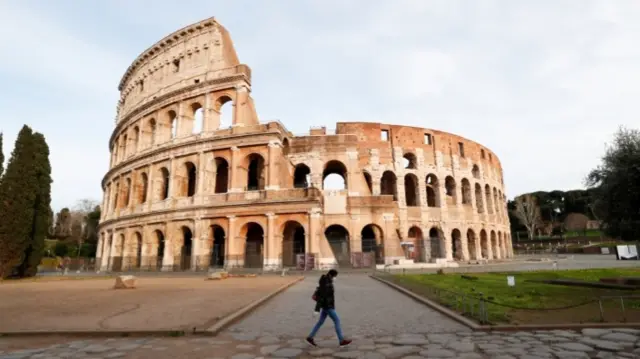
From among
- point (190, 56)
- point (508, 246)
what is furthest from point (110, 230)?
point (508, 246)

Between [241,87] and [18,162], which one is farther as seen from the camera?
[241,87]

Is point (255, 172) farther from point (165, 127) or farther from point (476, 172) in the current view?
point (476, 172)

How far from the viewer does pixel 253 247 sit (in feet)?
85.7

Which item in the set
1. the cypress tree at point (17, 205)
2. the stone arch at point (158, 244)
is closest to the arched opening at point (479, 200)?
the stone arch at point (158, 244)

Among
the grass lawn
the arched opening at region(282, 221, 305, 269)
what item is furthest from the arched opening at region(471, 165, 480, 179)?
the grass lawn

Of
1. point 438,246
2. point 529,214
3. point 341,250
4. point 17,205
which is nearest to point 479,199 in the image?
point 438,246

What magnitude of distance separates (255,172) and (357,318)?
24670mm

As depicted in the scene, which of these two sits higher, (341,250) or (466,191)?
(466,191)

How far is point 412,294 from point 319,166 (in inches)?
717

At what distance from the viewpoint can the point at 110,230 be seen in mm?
31891

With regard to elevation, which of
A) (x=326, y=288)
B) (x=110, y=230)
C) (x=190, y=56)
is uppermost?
(x=190, y=56)

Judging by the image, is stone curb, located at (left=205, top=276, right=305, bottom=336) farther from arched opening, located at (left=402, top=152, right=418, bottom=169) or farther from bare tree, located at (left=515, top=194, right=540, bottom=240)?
bare tree, located at (left=515, top=194, right=540, bottom=240)

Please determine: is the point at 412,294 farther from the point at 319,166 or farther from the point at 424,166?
the point at 424,166

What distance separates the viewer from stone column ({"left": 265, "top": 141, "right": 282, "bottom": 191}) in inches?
976
